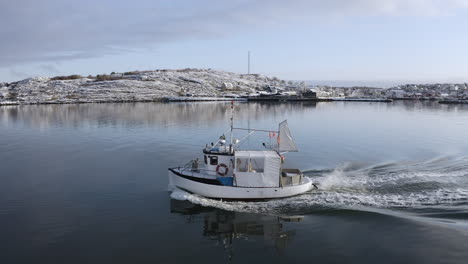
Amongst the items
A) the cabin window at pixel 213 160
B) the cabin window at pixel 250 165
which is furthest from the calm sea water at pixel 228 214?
the cabin window at pixel 213 160

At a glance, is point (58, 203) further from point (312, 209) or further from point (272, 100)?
point (272, 100)

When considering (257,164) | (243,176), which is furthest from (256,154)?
(243,176)

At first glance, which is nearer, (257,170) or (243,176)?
(243,176)

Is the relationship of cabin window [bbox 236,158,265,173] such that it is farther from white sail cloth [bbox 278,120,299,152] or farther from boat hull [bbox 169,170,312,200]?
white sail cloth [bbox 278,120,299,152]

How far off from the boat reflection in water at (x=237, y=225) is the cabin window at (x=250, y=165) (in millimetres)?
3585

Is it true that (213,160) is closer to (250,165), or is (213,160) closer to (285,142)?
(250,165)

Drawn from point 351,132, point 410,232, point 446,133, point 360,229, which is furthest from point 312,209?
point 446,133

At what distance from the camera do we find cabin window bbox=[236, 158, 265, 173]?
27.7 m

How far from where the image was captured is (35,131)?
2672 inches

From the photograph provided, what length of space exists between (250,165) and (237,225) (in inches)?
206

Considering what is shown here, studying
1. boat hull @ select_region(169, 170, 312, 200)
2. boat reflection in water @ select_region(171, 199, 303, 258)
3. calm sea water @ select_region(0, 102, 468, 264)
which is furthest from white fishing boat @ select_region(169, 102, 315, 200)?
boat reflection in water @ select_region(171, 199, 303, 258)

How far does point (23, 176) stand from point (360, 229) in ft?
102

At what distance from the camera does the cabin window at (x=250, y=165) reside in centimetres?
2769

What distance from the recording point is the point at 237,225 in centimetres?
2405
